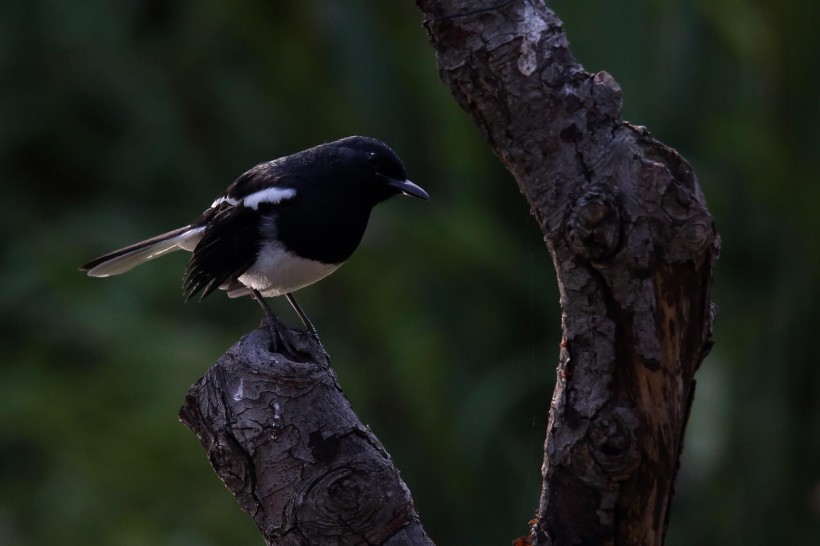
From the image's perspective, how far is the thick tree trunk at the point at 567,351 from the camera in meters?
1.48

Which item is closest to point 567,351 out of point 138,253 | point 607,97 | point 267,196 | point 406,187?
point 607,97

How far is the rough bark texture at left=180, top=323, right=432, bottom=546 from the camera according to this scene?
166 centimetres

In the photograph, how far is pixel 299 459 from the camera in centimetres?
167

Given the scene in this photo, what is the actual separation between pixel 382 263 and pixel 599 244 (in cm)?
294

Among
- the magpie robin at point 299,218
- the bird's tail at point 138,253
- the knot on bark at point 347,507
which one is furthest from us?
the bird's tail at point 138,253

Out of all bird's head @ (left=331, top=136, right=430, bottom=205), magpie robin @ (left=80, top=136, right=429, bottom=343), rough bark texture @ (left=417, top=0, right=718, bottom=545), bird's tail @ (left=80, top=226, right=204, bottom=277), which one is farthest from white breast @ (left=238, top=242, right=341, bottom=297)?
rough bark texture @ (left=417, top=0, right=718, bottom=545)

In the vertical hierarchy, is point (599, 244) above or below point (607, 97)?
below

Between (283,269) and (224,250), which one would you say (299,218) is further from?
(224,250)

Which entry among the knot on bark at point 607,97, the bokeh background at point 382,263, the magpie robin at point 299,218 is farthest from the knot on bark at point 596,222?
the bokeh background at point 382,263

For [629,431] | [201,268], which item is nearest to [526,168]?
[629,431]

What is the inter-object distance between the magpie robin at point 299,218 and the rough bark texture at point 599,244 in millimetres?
792

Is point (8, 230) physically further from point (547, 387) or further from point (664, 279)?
point (664, 279)

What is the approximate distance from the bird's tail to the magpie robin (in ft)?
0.98

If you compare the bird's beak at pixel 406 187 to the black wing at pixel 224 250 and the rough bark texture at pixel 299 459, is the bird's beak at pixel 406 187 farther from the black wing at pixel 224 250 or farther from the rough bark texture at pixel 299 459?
the rough bark texture at pixel 299 459
